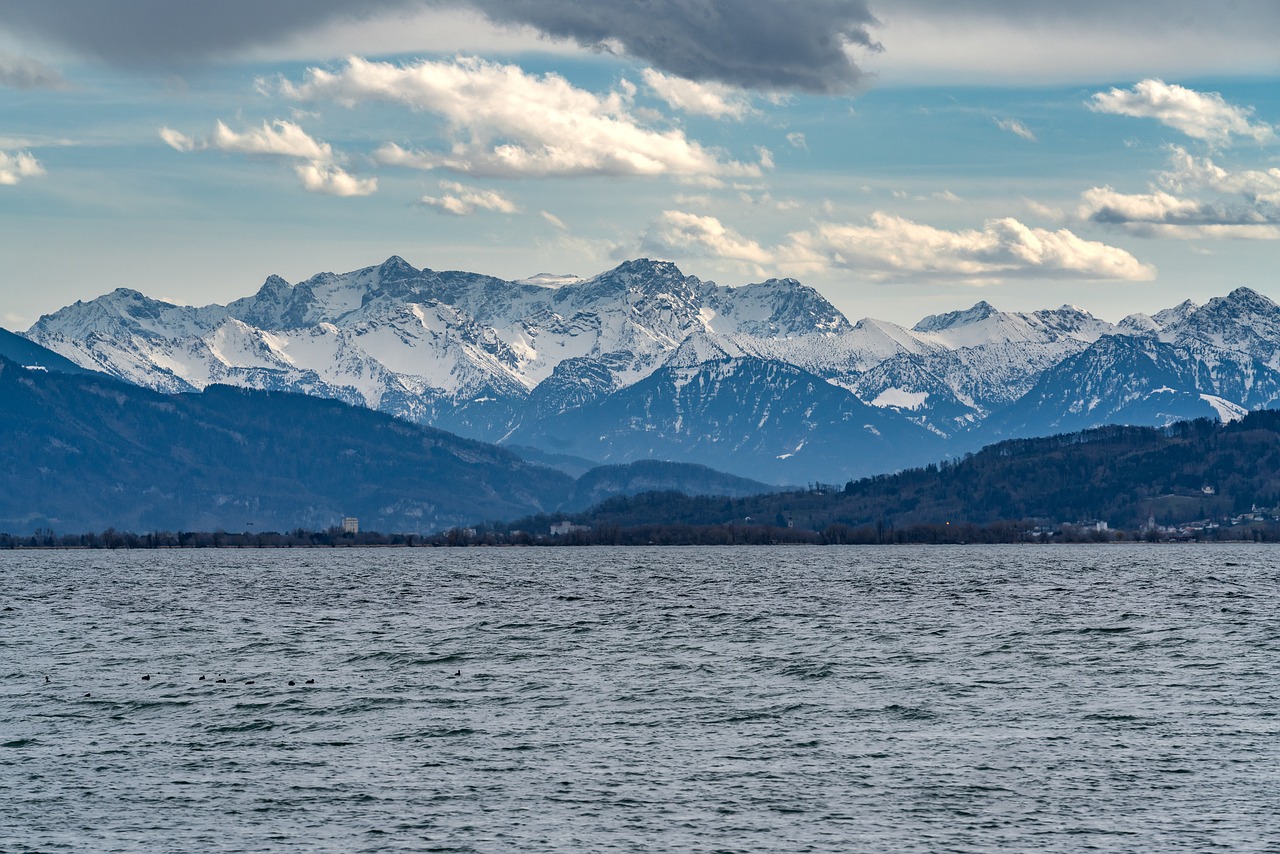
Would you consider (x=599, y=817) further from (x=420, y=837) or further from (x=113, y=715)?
(x=113, y=715)

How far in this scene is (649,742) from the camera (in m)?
90.4

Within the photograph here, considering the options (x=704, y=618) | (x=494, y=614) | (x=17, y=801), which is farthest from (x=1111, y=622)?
(x=17, y=801)

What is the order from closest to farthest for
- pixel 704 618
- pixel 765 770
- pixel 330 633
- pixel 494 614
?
1. pixel 765 770
2. pixel 330 633
3. pixel 704 618
4. pixel 494 614

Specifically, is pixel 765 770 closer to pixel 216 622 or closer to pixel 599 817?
pixel 599 817

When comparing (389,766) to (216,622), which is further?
(216,622)

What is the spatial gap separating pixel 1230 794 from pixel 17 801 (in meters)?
54.8

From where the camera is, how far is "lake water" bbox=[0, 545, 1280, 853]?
6981cm

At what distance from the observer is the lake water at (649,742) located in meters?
69.8

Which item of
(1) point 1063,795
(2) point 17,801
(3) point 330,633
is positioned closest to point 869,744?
(1) point 1063,795

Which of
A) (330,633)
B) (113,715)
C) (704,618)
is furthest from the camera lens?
(704,618)

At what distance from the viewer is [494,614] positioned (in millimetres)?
189750

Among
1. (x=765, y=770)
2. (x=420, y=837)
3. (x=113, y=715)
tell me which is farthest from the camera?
(x=113, y=715)

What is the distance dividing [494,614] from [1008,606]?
6013 cm

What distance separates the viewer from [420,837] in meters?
68.6
